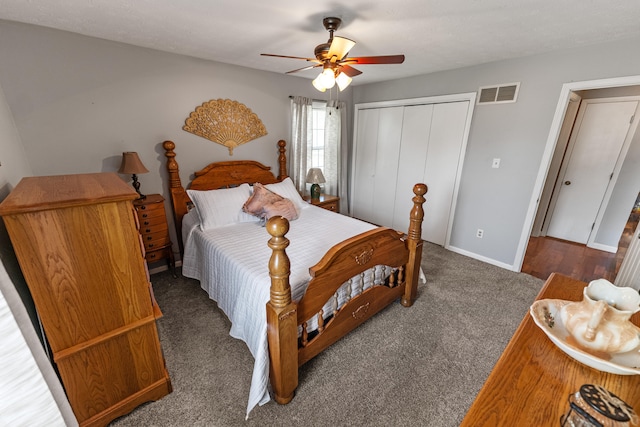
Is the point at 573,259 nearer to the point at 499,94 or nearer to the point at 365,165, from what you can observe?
the point at 499,94

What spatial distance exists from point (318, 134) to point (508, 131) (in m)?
2.34

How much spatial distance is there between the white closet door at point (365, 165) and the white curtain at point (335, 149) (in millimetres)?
231

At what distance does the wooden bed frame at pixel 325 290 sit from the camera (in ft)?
4.25

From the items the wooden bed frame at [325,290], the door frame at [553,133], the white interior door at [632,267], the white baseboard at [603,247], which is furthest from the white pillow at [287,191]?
the white baseboard at [603,247]

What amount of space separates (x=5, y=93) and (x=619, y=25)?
4.37m

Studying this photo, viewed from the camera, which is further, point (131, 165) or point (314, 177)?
point (314, 177)

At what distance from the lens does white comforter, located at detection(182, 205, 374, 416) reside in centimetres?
152

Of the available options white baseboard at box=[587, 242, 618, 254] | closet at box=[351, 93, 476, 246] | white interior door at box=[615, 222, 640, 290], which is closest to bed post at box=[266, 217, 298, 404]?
white interior door at box=[615, 222, 640, 290]

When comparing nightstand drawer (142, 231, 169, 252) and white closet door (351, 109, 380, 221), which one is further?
white closet door (351, 109, 380, 221)

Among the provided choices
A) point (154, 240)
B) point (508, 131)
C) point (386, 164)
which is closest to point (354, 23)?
point (508, 131)

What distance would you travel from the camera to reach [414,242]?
2102 millimetres

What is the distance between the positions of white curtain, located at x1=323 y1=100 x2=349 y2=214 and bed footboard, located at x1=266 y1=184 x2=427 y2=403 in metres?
2.20

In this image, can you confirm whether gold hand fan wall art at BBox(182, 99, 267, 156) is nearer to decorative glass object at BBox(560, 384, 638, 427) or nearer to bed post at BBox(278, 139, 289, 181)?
bed post at BBox(278, 139, 289, 181)

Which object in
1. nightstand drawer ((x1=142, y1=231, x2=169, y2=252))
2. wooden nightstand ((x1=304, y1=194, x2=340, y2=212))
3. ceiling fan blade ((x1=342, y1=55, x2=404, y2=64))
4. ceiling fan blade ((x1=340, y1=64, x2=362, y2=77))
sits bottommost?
nightstand drawer ((x1=142, y1=231, x2=169, y2=252))
